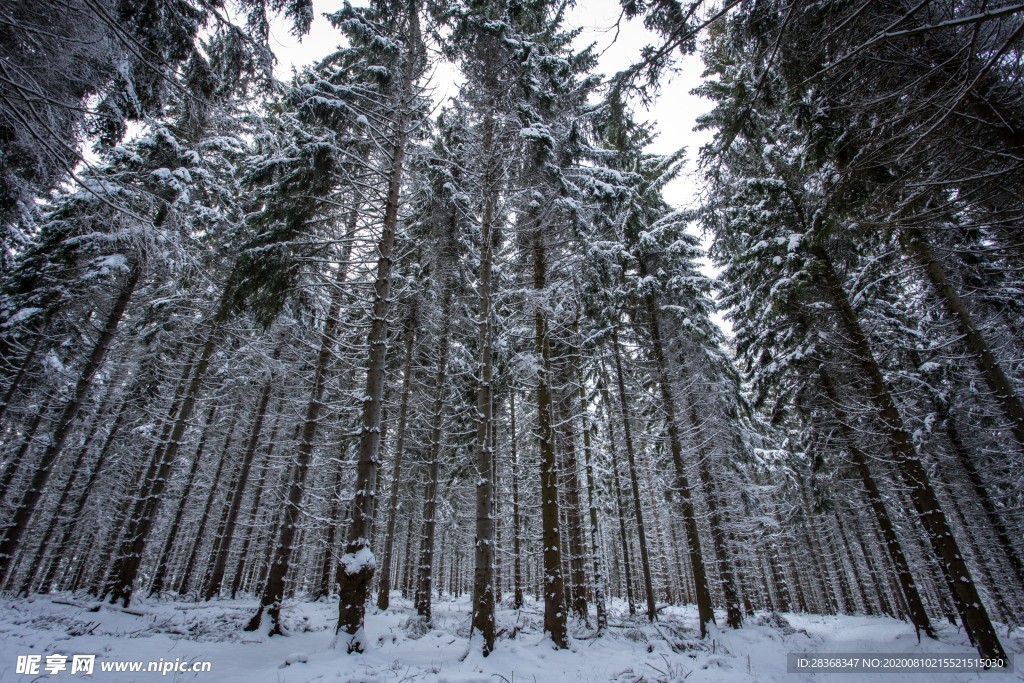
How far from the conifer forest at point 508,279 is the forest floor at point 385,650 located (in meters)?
0.13

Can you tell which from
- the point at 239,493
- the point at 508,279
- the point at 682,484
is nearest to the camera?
the point at 508,279

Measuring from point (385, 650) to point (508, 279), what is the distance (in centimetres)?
902

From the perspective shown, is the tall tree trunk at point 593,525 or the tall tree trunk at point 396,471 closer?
the tall tree trunk at point 593,525

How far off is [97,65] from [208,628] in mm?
10633

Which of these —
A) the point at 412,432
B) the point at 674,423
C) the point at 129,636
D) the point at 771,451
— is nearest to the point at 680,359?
the point at 674,423

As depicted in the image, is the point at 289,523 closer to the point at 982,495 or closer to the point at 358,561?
the point at 358,561

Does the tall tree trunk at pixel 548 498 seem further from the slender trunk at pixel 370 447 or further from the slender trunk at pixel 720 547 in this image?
the slender trunk at pixel 720 547

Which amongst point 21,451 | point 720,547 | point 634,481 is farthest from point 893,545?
point 21,451

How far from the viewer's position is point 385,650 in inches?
266

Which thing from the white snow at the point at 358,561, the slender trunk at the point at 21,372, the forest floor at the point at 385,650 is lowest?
the forest floor at the point at 385,650

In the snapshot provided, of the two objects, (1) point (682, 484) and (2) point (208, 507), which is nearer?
(1) point (682, 484)

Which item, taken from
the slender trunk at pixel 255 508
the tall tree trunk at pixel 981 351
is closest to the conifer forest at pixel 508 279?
the tall tree trunk at pixel 981 351

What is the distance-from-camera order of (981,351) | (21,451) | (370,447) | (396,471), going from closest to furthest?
1. (370,447)
2. (981,351)
3. (396,471)
4. (21,451)

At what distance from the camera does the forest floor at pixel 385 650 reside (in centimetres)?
542
